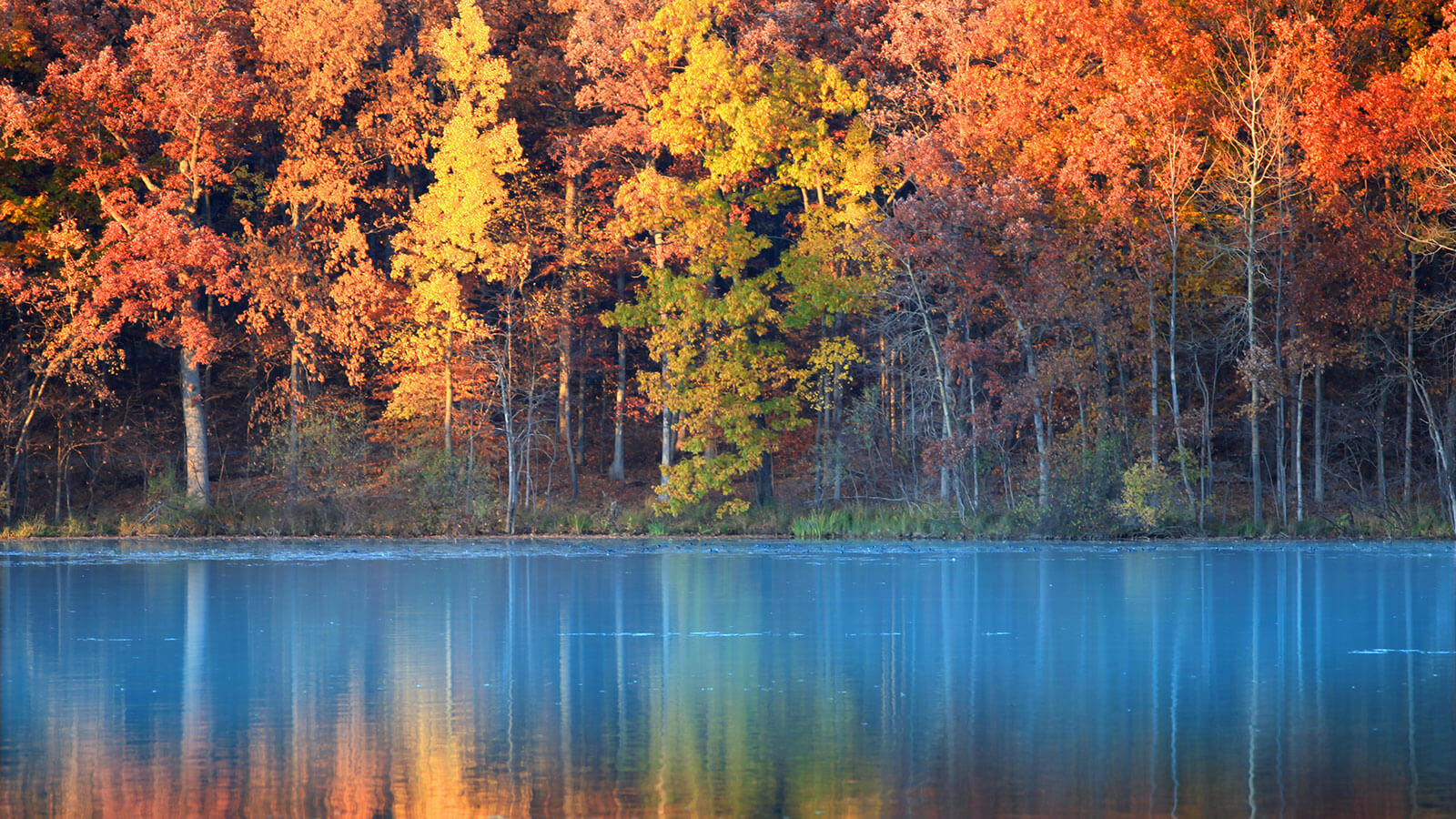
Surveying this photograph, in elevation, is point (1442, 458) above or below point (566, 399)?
below

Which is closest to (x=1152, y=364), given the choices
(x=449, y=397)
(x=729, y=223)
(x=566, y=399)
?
(x=729, y=223)

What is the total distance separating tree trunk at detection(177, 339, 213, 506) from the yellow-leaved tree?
14.9 ft

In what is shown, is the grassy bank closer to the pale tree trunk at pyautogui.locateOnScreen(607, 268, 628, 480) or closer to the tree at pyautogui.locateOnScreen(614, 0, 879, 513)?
the tree at pyautogui.locateOnScreen(614, 0, 879, 513)

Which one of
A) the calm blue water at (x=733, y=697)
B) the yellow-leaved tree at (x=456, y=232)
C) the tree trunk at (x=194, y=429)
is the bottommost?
the calm blue water at (x=733, y=697)

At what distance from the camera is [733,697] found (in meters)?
13.1

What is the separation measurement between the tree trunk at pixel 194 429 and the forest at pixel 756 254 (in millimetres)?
127

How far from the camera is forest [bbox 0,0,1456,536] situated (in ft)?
110

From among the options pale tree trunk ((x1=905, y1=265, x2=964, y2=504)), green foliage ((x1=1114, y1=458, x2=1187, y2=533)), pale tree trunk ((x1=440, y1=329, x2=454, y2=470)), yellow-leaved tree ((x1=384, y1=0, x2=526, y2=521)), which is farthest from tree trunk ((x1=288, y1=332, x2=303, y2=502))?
green foliage ((x1=1114, y1=458, x2=1187, y2=533))

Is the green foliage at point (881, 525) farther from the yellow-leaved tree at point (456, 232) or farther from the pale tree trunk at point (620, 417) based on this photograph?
the yellow-leaved tree at point (456, 232)

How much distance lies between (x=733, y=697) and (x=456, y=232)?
84.5 feet

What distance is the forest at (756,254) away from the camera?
33.6m

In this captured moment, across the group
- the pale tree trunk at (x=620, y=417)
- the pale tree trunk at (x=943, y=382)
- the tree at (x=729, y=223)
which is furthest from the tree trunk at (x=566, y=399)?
the pale tree trunk at (x=943, y=382)

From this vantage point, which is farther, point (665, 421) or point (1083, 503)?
point (665, 421)

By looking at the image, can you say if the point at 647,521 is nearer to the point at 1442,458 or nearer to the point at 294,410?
the point at 294,410
